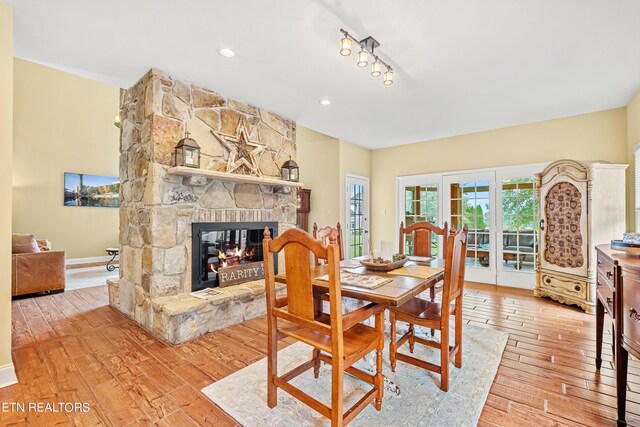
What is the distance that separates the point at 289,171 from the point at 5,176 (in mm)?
2693

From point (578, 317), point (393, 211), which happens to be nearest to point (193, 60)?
point (393, 211)

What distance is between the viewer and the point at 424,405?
5.89ft

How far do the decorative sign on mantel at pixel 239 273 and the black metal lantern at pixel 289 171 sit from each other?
1218mm

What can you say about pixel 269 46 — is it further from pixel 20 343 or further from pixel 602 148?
pixel 602 148

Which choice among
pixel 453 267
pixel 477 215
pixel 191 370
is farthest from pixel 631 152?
pixel 191 370

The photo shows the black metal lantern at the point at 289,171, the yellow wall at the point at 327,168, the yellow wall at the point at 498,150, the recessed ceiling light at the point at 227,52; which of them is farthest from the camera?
the yellow wall at the point at 327,168

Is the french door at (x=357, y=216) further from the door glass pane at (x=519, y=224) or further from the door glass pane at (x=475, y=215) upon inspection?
the door glass pane at (x=519, y=224)

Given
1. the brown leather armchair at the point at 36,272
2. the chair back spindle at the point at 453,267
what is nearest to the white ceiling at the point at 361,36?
the chair back spindle at the point at 453,267

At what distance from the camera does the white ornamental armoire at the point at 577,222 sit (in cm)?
348

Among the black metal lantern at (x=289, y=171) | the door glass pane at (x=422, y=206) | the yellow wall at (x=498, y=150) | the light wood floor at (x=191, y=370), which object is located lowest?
the light wood floor at (x=191, y=370)

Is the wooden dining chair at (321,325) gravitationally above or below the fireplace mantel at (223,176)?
below

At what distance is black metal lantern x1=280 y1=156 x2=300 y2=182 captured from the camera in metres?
4.02

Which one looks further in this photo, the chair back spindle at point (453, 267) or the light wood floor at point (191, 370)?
the chair back spindle at point (453, 267)

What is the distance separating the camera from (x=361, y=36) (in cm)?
230
